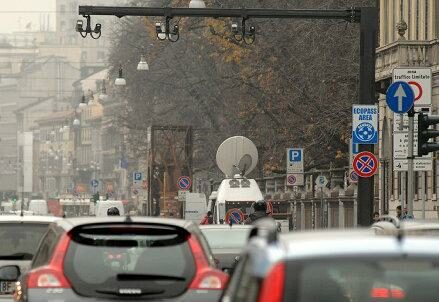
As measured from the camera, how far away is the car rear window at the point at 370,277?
27.8 feet

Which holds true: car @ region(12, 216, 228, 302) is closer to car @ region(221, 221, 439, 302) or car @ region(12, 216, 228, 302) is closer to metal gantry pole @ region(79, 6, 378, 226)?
car @ region(221, 221, 439, 302)

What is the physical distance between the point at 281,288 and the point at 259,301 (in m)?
0.14

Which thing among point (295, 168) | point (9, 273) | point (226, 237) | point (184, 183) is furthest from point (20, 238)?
point (184, 183)

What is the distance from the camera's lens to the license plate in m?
18.1

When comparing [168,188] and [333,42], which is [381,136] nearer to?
[333,42]

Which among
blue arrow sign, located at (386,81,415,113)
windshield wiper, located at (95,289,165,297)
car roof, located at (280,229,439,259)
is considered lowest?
windshield wiper, located at (95,289,165,297)

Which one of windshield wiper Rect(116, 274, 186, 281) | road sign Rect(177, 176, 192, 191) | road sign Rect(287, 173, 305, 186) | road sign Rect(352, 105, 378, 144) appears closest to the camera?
windshield wiper Rect(116, 274, 186, 281)

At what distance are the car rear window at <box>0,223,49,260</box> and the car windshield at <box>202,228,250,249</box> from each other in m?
6.11

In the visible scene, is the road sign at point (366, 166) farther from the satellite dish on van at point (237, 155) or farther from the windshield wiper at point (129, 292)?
the windshield wiper at point (129, 292)

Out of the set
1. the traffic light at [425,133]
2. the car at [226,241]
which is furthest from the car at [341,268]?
the traffic light at [425,133]

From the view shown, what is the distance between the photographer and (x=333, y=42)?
57.2 m

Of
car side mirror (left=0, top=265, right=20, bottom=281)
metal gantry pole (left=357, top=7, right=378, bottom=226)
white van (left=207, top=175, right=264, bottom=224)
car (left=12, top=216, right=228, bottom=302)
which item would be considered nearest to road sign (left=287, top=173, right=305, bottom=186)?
white van (left=207, top=175, right=264, bottom=224)

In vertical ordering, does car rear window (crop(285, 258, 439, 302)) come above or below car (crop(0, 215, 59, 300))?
above

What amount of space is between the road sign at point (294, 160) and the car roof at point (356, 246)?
136 ft
